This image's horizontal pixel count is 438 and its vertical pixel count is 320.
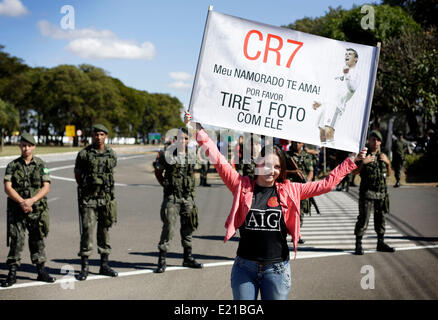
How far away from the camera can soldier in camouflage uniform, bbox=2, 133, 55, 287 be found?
231 inches

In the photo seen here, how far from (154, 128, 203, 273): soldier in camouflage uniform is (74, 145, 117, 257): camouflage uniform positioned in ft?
2.62

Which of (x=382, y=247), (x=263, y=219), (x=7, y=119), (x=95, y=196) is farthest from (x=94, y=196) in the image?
(x=7, y=119)

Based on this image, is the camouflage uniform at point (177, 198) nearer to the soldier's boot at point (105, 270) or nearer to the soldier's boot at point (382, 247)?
the soldier's boot at point (105, 270)

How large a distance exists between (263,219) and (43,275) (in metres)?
3.76

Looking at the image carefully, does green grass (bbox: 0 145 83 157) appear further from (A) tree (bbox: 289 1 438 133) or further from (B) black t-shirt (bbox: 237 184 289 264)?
(B) black t-shirt (bbox: 237 184 289 264)

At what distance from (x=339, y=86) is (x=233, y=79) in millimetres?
976

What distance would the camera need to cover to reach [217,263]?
7.01m

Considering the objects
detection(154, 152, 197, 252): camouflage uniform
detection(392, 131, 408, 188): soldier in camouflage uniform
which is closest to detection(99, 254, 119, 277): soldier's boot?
detection(154, 152, 197, 252): camouflage uniform

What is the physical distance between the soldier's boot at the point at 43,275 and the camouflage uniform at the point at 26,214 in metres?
0.10

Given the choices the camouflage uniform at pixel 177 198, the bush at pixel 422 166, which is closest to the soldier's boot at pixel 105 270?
the camouflage uniform at pixel 177 198

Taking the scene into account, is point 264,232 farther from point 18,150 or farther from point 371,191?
point 18,150

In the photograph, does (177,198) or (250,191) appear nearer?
(250,191)

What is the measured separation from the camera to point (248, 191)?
144 inches
